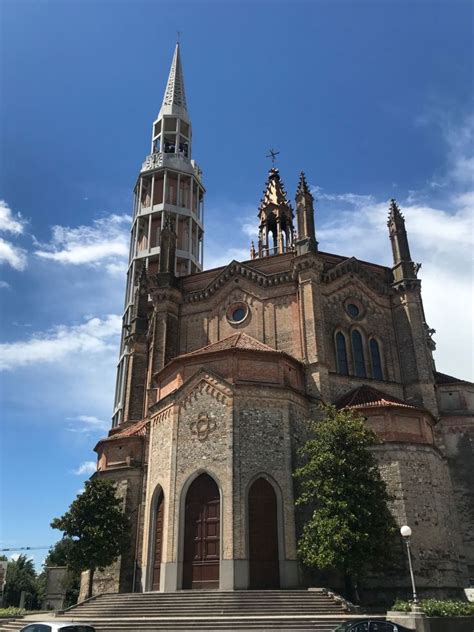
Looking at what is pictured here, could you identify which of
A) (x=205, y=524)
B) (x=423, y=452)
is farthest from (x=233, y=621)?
(x=423, y=452)

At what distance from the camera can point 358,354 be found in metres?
33.4

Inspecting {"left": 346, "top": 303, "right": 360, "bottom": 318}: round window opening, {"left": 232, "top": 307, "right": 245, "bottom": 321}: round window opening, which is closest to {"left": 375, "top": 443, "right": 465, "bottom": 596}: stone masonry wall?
{"left": 346, "top": 303, "right": 360, "bottom": 318}: round window opening

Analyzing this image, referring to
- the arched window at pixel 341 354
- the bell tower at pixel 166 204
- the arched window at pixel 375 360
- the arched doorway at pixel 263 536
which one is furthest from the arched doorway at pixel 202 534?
the bell tower at pixel 166 204

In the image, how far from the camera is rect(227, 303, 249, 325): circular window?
35188 mm

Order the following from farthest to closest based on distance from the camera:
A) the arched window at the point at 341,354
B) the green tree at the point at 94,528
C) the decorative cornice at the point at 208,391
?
1. the arched window at the point at 341,354
2. the green tree at the point at 94,528
3. the decorative cornice at the point at 208,391

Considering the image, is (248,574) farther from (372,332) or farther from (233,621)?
(372,332)

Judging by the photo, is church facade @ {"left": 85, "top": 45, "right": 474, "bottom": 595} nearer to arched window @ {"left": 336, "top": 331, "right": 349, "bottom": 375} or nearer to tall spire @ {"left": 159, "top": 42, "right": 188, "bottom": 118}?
arched window @ {"left": 336, "top": 331, "right": 349, "bottom": 375}

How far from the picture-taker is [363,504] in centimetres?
2312

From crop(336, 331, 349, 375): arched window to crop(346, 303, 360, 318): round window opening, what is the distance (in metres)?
1.70

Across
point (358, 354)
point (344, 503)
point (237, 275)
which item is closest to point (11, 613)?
point (344, 503)

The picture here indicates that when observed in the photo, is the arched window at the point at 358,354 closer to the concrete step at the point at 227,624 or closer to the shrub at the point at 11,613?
the concrete step at the point at 227,624

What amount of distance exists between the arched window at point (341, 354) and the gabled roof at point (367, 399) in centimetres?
157

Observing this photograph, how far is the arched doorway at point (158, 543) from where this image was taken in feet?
86.6

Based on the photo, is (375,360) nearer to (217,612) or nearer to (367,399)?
(367,399)
